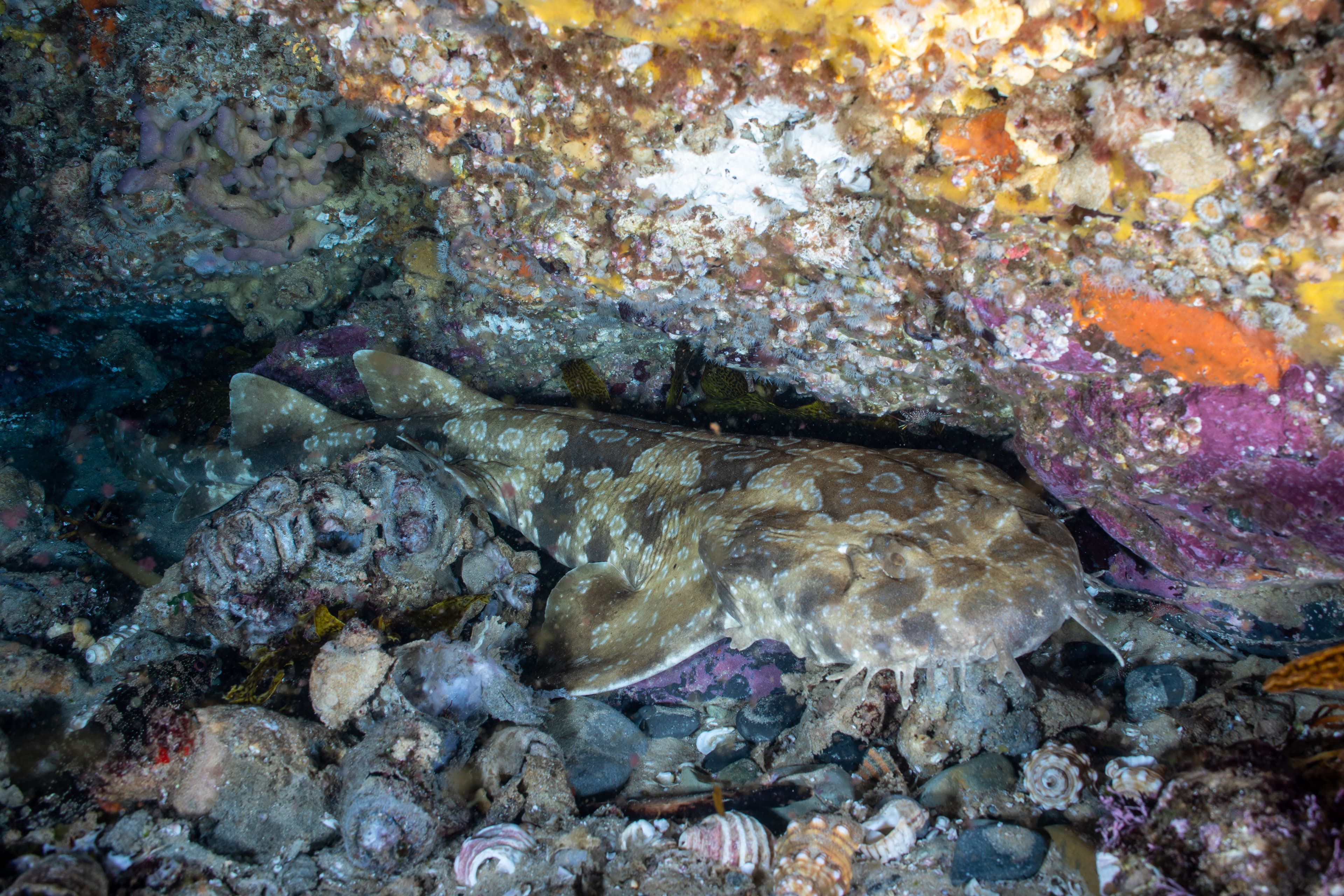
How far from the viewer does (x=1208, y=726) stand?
3.09 metres

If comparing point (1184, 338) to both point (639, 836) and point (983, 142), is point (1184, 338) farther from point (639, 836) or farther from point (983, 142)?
point (639, 836)

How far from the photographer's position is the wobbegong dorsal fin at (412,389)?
17.5ft

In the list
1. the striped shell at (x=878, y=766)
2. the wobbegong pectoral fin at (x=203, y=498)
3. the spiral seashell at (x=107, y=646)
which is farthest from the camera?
the wobbegong pectoral fin at (x=203, y=498)

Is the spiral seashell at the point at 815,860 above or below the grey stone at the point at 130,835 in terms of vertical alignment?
above

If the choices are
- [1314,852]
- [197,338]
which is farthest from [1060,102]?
[197,338]

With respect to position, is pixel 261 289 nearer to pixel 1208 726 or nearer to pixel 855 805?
pixel 855 805

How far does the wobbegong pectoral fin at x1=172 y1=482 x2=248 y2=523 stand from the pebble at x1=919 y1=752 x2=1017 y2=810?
638cm

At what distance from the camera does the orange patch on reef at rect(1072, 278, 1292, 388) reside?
2.12 m

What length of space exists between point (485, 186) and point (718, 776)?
4.00 m

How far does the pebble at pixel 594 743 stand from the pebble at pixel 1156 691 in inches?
117

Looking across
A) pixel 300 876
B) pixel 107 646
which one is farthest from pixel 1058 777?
pixel 107 646

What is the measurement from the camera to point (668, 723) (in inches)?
167

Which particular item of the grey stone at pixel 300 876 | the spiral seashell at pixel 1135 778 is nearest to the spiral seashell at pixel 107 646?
the grey stone at pixel 300 876

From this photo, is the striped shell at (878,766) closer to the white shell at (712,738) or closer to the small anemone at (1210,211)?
the white shell at (712,738)
